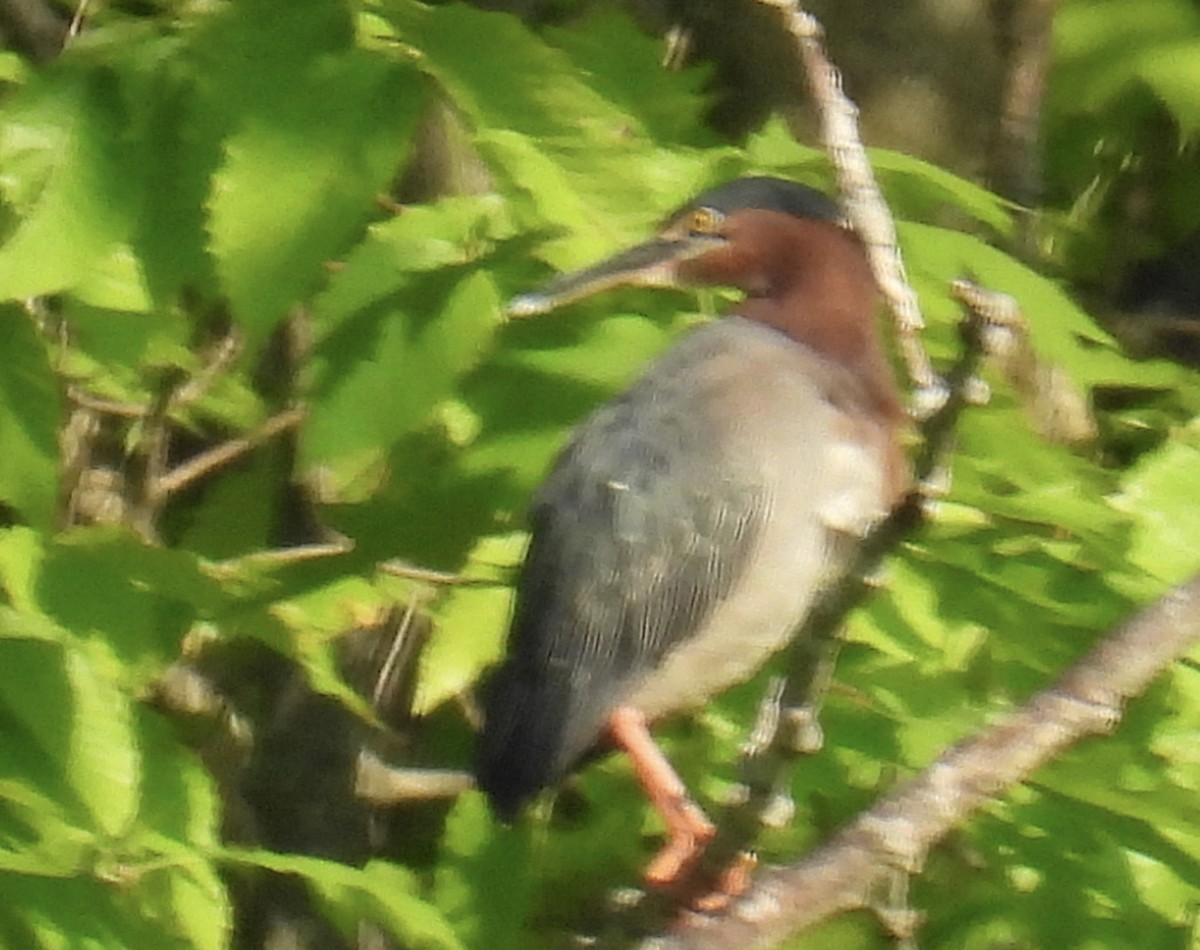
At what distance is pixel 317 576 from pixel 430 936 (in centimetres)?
27

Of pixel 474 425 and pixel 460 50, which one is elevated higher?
pixel 460 50

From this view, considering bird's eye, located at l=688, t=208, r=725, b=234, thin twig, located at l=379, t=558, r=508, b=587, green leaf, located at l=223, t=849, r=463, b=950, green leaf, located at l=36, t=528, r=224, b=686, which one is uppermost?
bird's eye, located at l=688, t=208, r=725, b=234

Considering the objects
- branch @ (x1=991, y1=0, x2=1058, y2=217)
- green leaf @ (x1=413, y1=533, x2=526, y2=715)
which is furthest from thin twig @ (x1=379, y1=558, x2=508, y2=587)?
branch @ (x1=991, y1=0, x2=1058, y2=217)

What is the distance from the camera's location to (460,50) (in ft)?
4.16

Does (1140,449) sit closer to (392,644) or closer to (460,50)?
(392,644)

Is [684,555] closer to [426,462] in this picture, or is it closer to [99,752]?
[426,462]

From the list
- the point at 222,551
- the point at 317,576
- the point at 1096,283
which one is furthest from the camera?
the point at 1096,283

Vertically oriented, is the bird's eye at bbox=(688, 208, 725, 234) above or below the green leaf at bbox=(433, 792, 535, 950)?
above

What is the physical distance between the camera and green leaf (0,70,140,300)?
46.9 inches

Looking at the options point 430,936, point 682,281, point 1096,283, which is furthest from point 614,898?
point 1096,283

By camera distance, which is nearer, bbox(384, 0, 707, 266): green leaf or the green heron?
bbox(384, 0, 707, 266): green leaf

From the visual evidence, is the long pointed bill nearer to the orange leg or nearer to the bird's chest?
the bird's chest

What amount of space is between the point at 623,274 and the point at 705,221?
0.57ft

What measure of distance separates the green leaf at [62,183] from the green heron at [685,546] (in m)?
0.44
